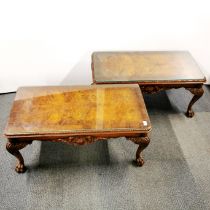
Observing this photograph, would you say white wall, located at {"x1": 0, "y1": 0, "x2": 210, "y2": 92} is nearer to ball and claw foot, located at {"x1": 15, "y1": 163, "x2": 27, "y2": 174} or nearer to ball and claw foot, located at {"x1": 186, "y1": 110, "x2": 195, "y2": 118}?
ball and claw foot, located at {"x1": 186, "y1": 110, "x2": 195, "y2": 118}

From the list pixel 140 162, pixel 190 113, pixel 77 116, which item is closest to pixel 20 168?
pixel 77 116

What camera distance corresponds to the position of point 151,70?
6.61ft

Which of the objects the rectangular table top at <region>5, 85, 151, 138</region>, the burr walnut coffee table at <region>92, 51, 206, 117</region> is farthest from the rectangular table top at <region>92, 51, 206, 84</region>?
the rectangular table top at <region>5, 85, 151, 138</region>

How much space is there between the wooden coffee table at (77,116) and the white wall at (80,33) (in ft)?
1.72

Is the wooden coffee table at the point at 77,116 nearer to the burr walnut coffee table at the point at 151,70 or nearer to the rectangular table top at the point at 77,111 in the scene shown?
the rectangular table top at the point at 77,111

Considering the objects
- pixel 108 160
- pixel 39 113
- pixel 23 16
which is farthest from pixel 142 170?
pixel 23 16

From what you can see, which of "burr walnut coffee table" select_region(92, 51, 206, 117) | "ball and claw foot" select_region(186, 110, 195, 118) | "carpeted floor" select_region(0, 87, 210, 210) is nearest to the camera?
"carpeted floor" select_region(0, 87, 210, 210)

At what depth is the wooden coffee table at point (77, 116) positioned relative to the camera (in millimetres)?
1529

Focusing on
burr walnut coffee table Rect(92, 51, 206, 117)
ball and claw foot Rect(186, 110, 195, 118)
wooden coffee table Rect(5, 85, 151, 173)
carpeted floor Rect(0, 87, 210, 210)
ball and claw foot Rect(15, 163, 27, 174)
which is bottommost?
carpeted floor Rect(0, 87, 210, 210)

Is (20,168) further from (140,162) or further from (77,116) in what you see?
(140,162)

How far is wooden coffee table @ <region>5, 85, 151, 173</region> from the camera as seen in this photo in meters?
1.53

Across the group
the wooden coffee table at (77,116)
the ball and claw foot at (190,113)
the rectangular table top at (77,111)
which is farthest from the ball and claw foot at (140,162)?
the ball and claw foot at (190,113)

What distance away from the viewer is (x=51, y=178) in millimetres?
1743

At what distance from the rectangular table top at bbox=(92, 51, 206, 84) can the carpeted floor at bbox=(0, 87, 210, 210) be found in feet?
1.37
